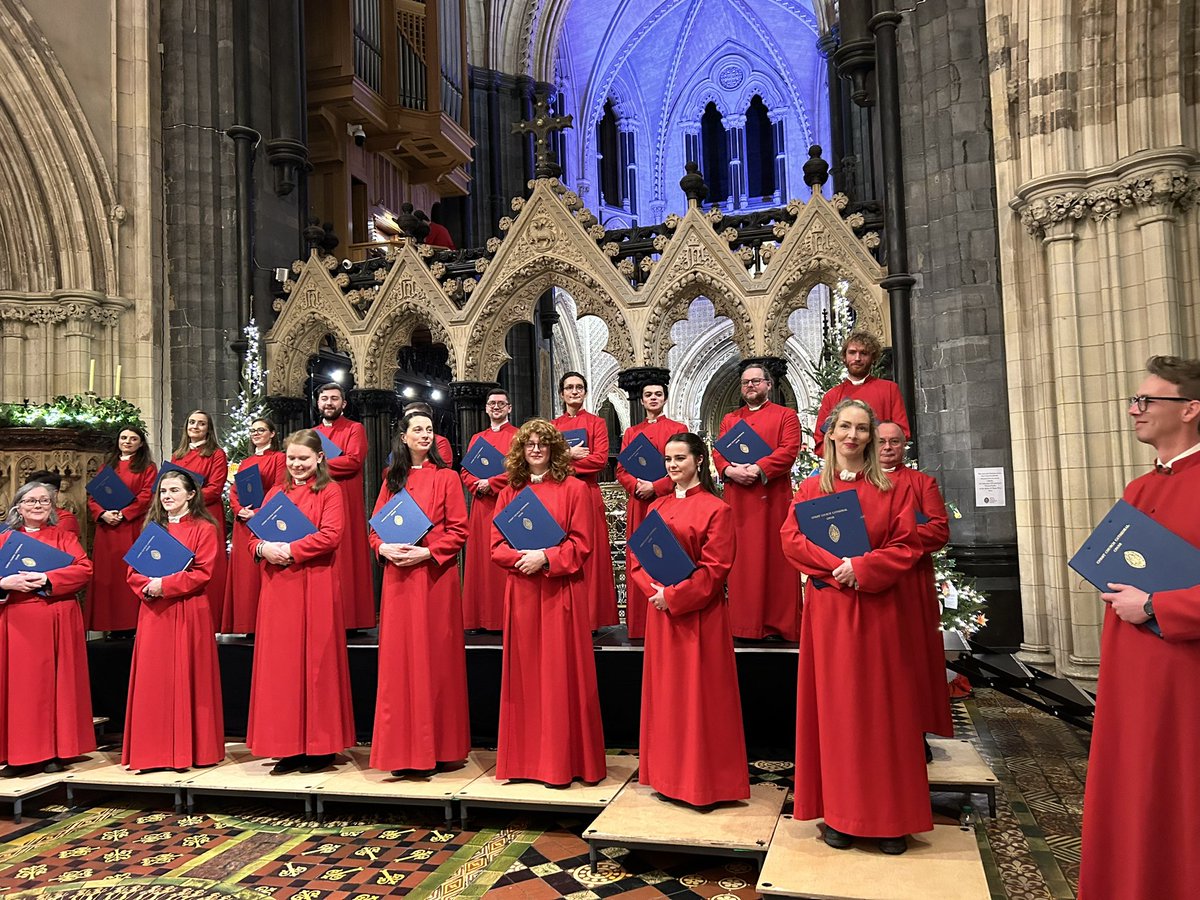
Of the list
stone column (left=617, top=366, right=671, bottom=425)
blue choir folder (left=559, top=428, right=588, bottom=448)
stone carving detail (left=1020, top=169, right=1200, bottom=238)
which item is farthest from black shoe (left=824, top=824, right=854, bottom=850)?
stone column (left=617, top=366, right=671, bottom=425)

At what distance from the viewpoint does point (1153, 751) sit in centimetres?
267

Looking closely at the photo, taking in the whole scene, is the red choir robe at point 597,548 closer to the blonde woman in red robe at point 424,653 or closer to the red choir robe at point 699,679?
the blonde woman in red robe at point 424,653

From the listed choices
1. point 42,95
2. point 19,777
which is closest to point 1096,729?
point 19,777

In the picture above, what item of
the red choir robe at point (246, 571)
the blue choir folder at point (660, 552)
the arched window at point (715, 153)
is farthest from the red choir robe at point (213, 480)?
the arched window at point (715, 153)

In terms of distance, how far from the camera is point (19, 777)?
5.12 m

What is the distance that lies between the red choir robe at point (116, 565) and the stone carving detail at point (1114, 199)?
661 cm

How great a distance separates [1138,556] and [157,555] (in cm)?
446

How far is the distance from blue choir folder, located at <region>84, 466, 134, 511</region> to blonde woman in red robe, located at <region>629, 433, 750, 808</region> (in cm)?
403

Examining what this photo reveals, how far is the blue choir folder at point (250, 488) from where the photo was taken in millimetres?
6215

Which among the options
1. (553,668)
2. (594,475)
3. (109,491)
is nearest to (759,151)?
(594,475)

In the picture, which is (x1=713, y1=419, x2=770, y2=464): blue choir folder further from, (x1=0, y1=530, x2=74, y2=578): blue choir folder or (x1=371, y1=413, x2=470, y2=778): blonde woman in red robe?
(x1=0, y1=530, x2=74, y2=578): blue choir folder

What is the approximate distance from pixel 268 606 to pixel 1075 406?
5.52 m

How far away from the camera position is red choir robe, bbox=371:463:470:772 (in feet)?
15.5

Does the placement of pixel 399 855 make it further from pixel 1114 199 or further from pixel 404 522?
pixel 1114 199
